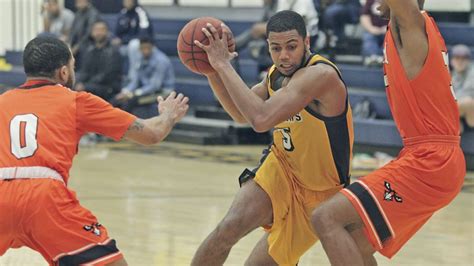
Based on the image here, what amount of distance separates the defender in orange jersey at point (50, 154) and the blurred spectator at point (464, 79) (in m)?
7.81

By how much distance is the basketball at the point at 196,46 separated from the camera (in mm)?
6051

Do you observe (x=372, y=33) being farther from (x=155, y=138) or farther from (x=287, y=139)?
(x=155, y=138)

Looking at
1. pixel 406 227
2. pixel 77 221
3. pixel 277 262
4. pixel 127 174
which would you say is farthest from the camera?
pixel 127 174

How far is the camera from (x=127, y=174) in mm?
12562

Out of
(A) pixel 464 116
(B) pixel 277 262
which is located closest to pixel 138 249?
(B) pixel 277 262

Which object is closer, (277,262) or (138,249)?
(277,262)

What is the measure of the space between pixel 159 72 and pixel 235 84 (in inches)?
423

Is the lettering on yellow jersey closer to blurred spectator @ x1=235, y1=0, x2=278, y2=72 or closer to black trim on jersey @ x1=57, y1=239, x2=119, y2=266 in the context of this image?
black trim on jersey @ x1=57, y1=239, x2=119, y2=266

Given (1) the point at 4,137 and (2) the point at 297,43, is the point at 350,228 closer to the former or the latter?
(2) the point at 297,43

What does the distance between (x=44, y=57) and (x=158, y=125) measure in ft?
2.15

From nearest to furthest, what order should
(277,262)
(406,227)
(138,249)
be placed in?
(406,227) < (277,262) < (138,249)

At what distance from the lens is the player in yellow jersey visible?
19.2ft

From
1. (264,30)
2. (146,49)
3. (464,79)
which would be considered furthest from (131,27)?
(464,79)

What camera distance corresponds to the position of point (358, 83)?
15125mm
